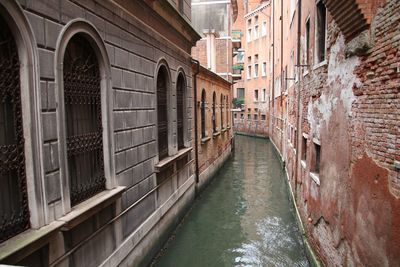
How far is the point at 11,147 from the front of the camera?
10.0 ft

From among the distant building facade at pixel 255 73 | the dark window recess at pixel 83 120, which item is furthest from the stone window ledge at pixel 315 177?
the distant building facade at pixel 255 73

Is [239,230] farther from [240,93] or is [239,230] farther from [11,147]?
[240,93]

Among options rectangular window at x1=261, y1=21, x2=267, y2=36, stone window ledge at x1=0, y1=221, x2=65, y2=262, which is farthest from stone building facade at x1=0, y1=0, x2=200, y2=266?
rectangular window at x1=261, y1=21, x2=267, y2=36

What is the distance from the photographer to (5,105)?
9.96 feet

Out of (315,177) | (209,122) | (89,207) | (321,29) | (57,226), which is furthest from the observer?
(209,122)

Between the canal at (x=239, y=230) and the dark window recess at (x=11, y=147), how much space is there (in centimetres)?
369

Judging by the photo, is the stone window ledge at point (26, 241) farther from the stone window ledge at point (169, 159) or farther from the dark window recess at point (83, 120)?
the stone window ledge at point (169, 159)

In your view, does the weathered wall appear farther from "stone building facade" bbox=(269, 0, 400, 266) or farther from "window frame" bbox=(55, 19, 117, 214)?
"window frame" bbox=(55, 19, 117, 214)

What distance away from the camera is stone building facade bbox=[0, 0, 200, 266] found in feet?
10.1

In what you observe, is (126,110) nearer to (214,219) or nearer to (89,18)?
(89,18)

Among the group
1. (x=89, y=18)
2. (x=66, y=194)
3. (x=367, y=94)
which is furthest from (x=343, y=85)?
(x=66, y=194)

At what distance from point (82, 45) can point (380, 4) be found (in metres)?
3.50

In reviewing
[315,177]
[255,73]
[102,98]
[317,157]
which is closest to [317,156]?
[317,157]

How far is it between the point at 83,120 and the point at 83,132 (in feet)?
0.50
